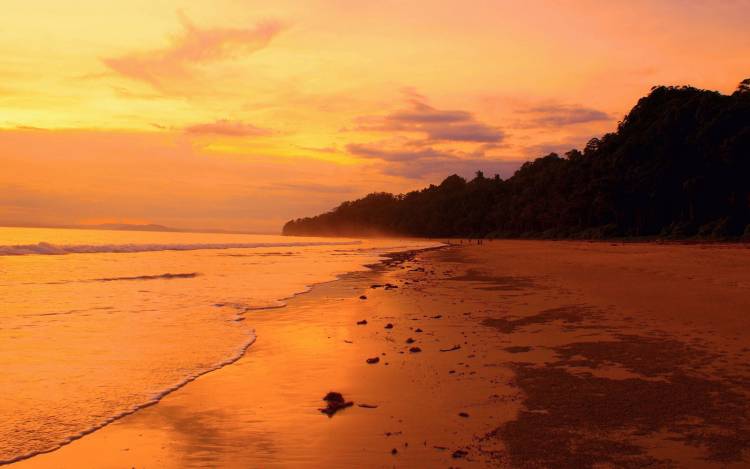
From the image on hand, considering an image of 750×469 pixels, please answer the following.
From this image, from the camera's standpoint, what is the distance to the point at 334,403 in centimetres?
Answer: 613

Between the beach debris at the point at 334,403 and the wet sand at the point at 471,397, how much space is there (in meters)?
0.10

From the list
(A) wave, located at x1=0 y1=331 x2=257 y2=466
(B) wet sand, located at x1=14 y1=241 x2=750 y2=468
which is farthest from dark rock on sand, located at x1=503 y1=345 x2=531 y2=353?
(A) wave, located at x1=0 y1=331 x2=257 y2=466

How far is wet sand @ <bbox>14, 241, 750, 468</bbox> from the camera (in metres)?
4.64

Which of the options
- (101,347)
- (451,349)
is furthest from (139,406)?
(451,349)

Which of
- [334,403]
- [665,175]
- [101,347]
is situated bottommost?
[101,347]

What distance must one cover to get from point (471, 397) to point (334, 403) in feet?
5.15

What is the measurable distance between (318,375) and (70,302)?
11574 mm

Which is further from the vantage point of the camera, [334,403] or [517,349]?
[517,349]

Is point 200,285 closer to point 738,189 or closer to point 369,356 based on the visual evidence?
point 369,356

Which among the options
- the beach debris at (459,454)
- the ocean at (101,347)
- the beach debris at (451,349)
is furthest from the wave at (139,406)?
the beach debris at (459,454)

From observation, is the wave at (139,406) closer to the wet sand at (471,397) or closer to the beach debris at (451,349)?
the wet sand at (471,397)

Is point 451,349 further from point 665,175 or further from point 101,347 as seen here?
point 665,175

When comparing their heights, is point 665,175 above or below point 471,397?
above

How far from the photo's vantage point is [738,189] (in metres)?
55.2
